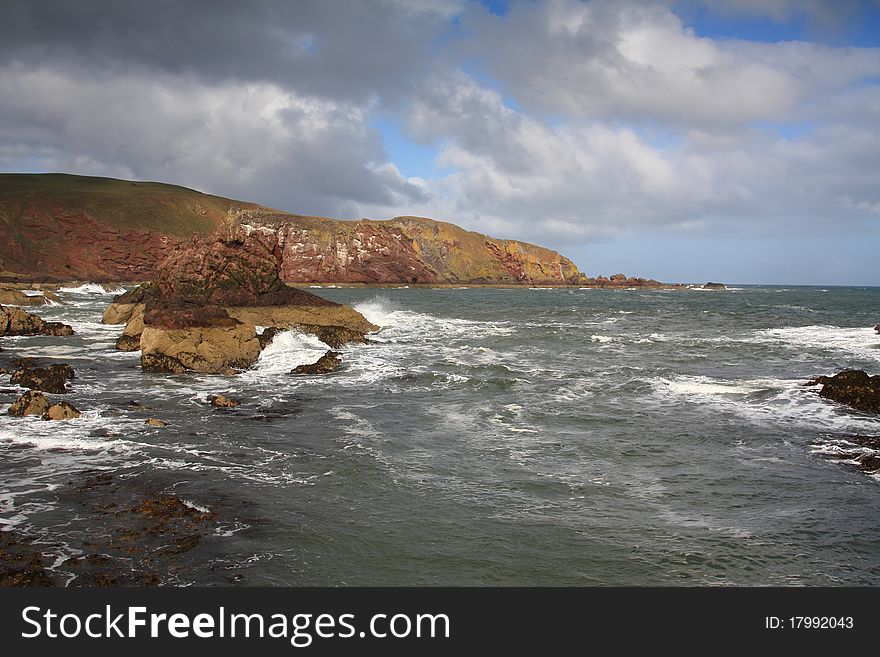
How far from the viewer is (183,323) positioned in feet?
70.9

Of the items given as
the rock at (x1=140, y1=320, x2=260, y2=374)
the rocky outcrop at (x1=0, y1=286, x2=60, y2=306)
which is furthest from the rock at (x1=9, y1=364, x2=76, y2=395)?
the rocky outcrop at (x1=0, y1=286, x2=60, y2=306)

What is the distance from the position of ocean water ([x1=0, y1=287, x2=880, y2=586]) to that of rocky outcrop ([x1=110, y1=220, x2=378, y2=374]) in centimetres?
134

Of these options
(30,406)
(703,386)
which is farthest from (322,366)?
(703,386)

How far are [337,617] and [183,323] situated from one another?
18167mm

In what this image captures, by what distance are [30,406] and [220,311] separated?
9.73 m

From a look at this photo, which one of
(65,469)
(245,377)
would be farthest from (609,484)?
(245,377)

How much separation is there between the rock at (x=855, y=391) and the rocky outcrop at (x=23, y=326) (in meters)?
32.3

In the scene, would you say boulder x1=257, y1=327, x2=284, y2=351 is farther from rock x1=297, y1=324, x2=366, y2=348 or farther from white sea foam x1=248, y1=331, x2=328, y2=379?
rock x1=297, y1=324, x2=366, y2=348

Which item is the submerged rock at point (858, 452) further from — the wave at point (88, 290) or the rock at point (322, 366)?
the wave at point (88, 290)

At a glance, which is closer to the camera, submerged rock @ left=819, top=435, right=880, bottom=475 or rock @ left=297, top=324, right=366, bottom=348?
submerged rock @ left=819, top=435, right=880, bottom=475

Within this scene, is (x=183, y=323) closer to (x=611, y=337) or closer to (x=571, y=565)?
(x=571, y=565)

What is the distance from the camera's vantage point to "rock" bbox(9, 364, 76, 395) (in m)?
16.7

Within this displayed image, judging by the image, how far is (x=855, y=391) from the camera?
54.6 feet

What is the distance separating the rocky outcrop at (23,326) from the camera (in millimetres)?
29578
